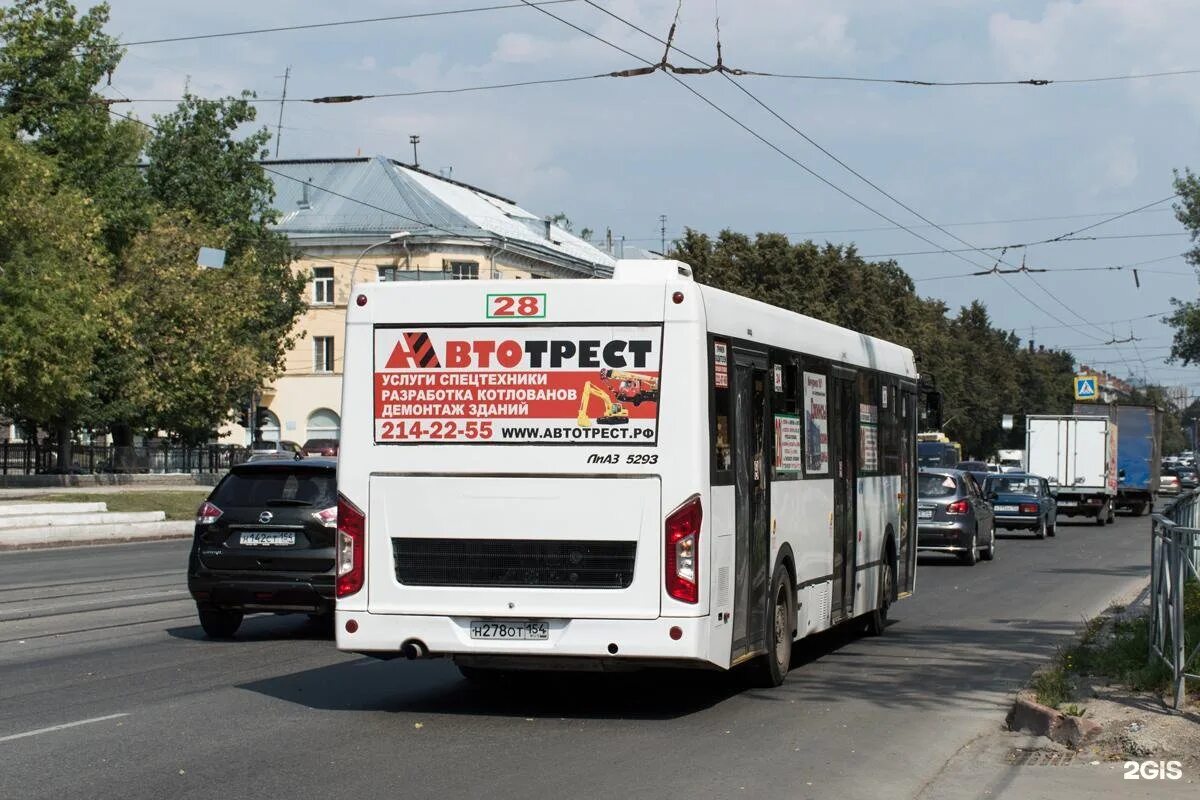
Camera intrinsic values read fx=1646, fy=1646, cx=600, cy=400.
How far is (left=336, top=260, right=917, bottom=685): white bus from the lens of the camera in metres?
9.97

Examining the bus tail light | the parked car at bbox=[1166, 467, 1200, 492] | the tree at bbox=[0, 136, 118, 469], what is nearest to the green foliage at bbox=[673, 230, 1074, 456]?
the parked car at bbox=[1166, 467, 1200, 492]

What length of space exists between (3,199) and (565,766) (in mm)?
36850

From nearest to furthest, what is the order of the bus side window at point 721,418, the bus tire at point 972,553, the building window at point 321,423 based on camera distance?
the bus side window at point 721,418 → the bus tire at point 972,553 → the building window at point 321,423

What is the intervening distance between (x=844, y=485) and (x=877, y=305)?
5262cm

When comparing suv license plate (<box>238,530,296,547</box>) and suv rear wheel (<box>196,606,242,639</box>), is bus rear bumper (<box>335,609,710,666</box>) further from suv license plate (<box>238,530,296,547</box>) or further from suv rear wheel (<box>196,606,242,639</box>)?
suv rear wheel (<box>196,606,242,639</box>)

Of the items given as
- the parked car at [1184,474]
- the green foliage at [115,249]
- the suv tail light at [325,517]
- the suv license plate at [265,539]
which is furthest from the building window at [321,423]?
the suv tail light at [325,517]

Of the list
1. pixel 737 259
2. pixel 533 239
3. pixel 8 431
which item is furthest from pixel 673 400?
pixel 8 431

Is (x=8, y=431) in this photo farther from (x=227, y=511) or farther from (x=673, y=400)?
(x=673, y=400)

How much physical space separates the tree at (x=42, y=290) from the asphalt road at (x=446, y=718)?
25768 millimetres

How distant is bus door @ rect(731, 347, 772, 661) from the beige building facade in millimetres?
67275

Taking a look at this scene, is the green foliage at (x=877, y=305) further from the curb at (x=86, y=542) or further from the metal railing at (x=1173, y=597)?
the metal railing at (x=1173, y=597)

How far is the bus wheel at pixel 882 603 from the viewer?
15.9m

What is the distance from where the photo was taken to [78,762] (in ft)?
28.3

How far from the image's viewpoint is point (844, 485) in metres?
14.0
